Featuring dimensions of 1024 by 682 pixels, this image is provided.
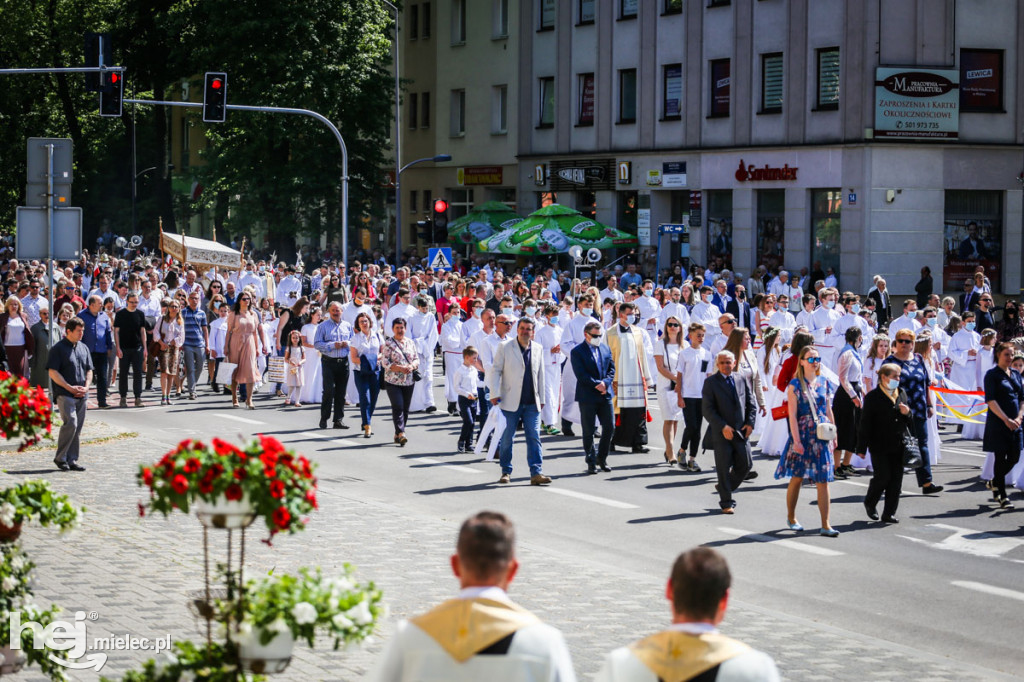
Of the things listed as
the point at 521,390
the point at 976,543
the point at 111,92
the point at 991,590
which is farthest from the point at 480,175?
the point at 991,590

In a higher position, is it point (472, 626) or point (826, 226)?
point (826, 226)

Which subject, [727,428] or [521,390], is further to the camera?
[521,390]

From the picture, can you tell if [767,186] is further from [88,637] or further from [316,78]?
[88,637]

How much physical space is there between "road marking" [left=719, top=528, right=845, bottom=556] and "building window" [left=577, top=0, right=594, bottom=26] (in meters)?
39.6

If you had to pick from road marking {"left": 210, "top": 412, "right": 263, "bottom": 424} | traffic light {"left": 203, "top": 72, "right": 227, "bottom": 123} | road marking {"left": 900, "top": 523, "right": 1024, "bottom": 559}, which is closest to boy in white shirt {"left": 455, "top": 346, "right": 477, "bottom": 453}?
road marking {"left": 210, "top": 412, "right": 263, "bottom": 424}

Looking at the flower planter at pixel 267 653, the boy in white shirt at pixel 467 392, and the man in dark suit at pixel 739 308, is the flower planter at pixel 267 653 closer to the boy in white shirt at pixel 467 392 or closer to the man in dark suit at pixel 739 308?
the boy in white shirt at pixel 467 392

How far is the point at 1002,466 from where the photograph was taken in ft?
51.3

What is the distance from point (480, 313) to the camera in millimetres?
24047

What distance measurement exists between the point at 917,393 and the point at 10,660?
38.1 feet

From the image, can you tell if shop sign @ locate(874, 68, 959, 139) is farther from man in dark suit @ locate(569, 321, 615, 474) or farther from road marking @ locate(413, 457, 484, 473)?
road marking @ locate(413, 457, 484, 473)

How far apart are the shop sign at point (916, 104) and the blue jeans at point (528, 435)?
1059 inches

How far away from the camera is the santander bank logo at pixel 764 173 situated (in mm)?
43312

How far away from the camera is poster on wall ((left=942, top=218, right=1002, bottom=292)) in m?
42.7

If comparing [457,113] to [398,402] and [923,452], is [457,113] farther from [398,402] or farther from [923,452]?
[923,452]
